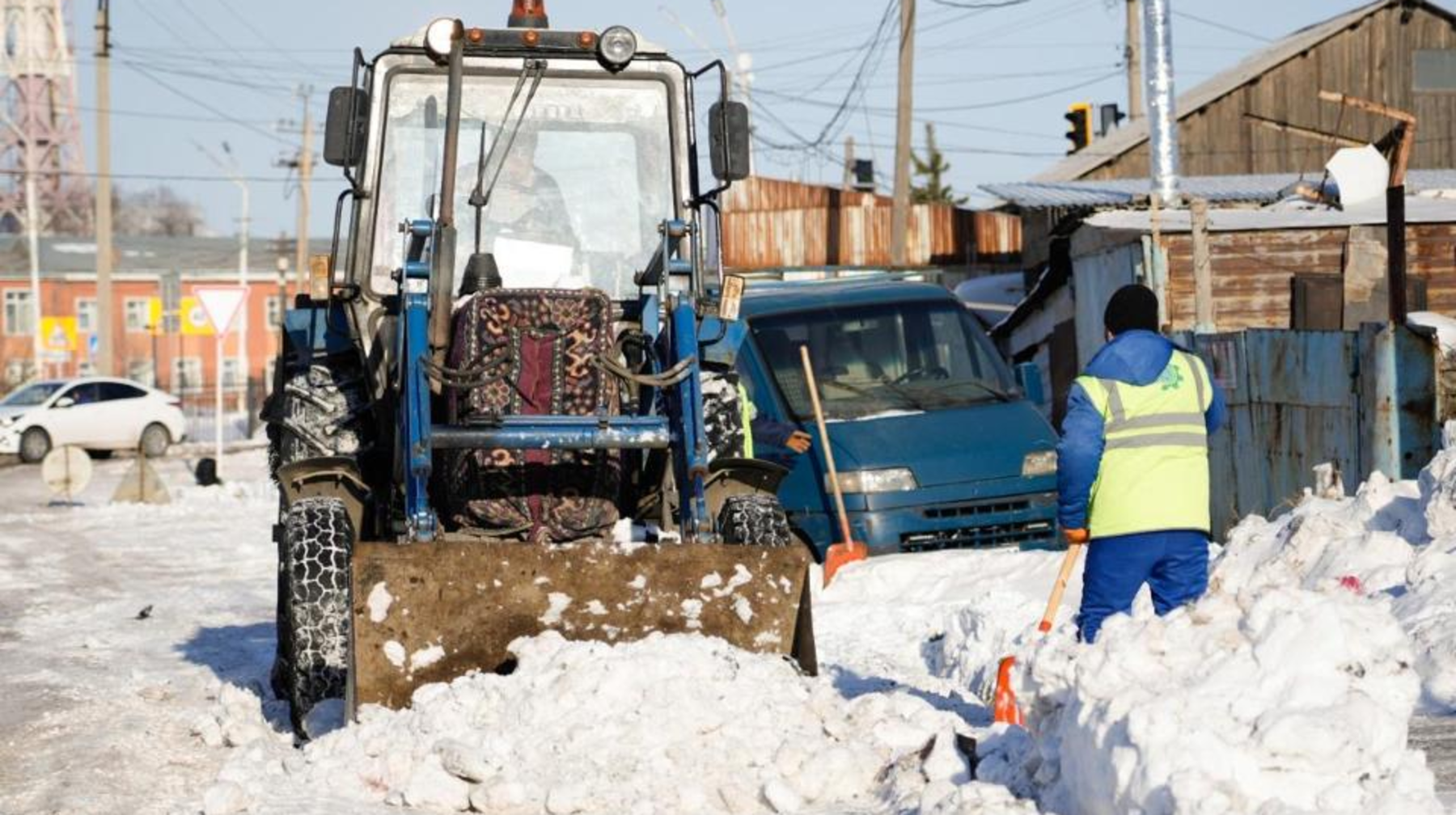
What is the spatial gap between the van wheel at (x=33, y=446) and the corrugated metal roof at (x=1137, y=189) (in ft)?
53.2

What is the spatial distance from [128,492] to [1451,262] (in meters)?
14.4

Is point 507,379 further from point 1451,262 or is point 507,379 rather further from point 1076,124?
point 1076,124

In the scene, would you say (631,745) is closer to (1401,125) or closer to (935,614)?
(935,614)

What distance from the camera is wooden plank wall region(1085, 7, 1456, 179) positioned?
4072 cm

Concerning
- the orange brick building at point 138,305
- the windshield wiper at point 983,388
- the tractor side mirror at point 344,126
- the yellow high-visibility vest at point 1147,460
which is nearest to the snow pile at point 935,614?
the yellow high-visibility vest at point 1147,460

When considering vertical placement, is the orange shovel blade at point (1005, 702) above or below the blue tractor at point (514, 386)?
below

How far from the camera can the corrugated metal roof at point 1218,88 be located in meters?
38.8

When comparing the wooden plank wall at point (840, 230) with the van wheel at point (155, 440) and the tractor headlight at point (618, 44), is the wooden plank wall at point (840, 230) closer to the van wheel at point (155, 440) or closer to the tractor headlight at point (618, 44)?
the van wheel at point (155, 440)

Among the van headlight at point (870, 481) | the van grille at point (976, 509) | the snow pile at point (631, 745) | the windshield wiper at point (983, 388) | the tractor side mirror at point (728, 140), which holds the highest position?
the tractor side mirror at point (728, 140)

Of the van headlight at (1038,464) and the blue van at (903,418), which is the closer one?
the blue van at (903,418)

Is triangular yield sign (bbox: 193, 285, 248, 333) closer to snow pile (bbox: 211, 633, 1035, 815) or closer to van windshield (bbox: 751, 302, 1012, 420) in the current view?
van windshield (bbox: 751, 302, 1012, 420)

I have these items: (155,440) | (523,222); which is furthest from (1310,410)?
(155,440)

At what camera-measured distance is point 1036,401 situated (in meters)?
14.5

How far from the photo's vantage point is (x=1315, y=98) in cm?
A: 4081
